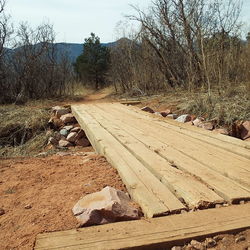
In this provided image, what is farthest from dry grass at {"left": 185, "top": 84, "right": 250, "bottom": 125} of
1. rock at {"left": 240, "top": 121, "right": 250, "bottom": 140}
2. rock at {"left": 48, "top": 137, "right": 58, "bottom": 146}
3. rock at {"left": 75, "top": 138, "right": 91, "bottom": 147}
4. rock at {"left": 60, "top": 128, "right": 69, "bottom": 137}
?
rock at {"left": 48, "top": 137, "right": 58, "bottom": 146}

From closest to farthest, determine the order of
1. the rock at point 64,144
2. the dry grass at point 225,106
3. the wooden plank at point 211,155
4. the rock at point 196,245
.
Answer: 1. the rock at point 196,245
2. the wooden plank at point 211,155
3. the dry grass at point 225,106
4. the rock at point 64,144

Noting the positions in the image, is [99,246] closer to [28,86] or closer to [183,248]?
[183,248]

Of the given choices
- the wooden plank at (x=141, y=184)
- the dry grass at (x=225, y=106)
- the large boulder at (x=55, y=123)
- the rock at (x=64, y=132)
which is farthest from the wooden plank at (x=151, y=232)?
the large boulder at (x=55, y=123)

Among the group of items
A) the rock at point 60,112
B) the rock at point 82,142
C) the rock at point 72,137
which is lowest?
the rock at point 82,142

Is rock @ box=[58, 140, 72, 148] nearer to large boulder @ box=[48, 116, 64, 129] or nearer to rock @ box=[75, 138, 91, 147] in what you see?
rock @ box=[75, 138, 91, 147]

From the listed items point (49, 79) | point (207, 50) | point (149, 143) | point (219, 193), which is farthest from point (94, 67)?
point (219, 193)

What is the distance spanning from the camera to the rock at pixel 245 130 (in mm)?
3846

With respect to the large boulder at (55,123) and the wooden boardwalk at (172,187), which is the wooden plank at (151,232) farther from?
the large boulder at (55,123)

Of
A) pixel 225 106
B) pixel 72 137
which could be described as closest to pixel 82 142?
pixel 72 137

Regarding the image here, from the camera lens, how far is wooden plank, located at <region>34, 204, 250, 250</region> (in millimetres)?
1325

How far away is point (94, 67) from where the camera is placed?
2189cm

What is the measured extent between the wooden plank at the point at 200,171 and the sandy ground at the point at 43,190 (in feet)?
1.51

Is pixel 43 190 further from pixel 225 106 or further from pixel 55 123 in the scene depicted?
pixel 55 123

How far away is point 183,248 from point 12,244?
0.74 metres
